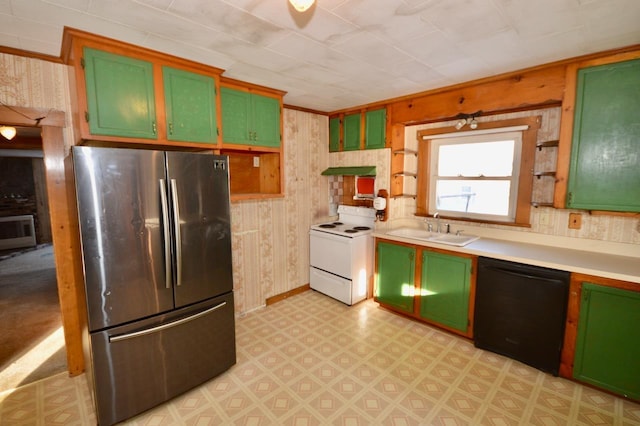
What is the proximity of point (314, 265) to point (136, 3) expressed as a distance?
321cm

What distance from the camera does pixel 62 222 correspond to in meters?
2.29

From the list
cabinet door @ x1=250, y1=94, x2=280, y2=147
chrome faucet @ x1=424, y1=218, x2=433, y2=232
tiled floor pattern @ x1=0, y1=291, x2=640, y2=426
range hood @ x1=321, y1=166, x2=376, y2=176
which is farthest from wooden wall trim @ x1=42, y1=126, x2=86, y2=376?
chrome faucet @ x1=424, y1=218, x2=433, y2=232

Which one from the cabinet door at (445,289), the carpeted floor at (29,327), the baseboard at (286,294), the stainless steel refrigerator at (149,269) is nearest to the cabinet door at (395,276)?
the cabinet door at (445,289)

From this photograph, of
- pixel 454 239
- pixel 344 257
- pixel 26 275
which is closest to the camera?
pixel 454 239

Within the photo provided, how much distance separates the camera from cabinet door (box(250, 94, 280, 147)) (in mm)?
2975

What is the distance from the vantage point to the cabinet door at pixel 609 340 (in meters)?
1.99

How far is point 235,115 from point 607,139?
3.09 meters

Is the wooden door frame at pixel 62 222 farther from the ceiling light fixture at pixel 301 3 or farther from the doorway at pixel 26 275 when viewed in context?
the ceiling light fixture at pixel 301 3

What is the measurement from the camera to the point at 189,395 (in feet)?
7.18

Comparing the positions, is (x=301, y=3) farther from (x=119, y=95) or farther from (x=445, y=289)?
(x=445, y=289)

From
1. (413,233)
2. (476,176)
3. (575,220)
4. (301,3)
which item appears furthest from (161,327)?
(575,220)

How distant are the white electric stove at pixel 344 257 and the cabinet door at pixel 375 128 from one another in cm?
87

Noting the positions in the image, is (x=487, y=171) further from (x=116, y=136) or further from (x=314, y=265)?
(x=116, y=136)

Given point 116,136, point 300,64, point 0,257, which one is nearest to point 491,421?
point 300,64
